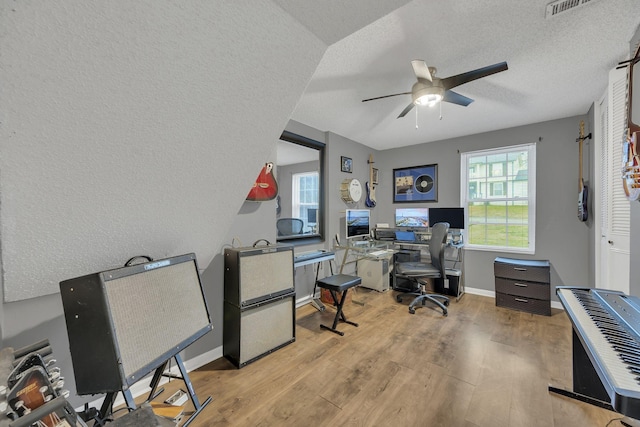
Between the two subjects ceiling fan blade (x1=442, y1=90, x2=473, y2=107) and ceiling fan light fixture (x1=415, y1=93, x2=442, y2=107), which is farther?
ceiling fan blade (x1=442, y1=90, x2=473, y2=107)

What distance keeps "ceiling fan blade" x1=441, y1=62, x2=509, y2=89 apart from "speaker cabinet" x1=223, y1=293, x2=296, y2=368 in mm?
2267

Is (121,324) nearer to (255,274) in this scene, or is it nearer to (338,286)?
(255,274)

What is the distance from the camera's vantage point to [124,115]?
3.20ft

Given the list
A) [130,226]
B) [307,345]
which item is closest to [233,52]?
[130,226]

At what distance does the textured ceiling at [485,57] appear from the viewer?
149cm

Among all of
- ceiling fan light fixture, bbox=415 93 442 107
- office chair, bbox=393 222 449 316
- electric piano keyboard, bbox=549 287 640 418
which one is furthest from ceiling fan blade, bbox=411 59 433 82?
office chair, bbox=393 222 449 316

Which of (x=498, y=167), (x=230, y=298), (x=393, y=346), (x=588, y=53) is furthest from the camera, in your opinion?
(x=498, y=167)

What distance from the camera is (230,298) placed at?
2.09 meters

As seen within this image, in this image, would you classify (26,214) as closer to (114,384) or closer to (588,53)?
(114,384)

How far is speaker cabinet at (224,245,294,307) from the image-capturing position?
201 centimetres

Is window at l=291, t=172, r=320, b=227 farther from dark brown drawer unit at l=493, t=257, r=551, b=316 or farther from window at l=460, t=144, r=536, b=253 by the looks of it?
dark brown drawer unit at l=493, t=257, r=551, b=316

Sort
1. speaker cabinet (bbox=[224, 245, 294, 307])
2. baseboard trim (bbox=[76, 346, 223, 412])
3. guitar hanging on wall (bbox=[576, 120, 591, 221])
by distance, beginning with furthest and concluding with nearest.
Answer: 1. guitar hanging on wall (bbox=[576, 120, 591, 221])
2. speaker cabinet (bbox=[224, 245, 294, 307])
3. baseboard trim (bbox=[76, 346, 223, 412])

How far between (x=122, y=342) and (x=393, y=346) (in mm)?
2086

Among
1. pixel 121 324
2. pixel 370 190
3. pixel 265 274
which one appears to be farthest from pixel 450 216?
pixel 121 324
